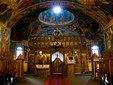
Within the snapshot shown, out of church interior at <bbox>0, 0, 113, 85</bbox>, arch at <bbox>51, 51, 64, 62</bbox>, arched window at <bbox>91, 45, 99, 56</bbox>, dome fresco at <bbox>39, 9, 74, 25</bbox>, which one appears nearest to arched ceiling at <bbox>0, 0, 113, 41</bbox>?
church interior at <bbox>0, 0, 113, 85</bbox>

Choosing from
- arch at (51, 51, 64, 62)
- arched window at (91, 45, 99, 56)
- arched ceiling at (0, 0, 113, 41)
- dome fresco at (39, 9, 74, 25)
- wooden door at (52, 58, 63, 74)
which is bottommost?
Result: wooden door at (52, 58, 63, 74)

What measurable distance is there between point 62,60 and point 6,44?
1020 cm

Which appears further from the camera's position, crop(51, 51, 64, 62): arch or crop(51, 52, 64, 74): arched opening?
crop(51, 51, 64, 62): arch

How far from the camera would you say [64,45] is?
77.8ft

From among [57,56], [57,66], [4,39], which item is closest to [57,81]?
[4,39]

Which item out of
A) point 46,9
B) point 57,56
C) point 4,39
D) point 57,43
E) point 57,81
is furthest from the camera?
point 57,56

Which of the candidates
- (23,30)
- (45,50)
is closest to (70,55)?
(45,50)

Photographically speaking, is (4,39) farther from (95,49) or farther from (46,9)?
(95,49)

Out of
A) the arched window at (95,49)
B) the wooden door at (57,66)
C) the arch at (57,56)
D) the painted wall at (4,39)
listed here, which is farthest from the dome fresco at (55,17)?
the painted wall at (4,39)

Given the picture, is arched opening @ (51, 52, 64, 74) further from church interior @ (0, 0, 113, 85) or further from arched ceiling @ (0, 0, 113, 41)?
arched ceiling @ (0, 0, 113, 41)

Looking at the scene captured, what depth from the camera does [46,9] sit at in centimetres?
1623

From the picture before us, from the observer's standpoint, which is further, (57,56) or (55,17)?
(57,56)

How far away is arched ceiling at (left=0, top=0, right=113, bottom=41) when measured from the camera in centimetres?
1284

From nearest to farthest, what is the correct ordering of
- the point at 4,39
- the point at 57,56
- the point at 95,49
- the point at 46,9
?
the point at 4,39
the point at 46,9
the point at 95,49
the point at 57,56
